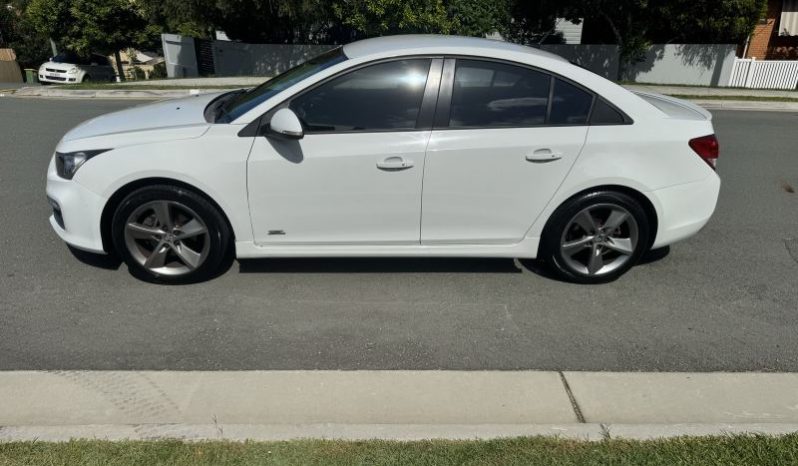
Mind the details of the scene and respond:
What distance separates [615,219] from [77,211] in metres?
3.62

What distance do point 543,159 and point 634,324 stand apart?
3.99 ft

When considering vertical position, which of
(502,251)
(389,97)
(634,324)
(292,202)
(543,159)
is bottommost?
(634,324)

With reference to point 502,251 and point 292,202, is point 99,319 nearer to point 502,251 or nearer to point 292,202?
point 292,202

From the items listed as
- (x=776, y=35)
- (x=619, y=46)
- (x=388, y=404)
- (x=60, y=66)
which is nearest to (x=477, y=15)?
(x=619, y=46)

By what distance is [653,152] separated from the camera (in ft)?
13.7

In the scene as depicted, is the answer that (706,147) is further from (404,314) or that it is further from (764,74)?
(764,74)

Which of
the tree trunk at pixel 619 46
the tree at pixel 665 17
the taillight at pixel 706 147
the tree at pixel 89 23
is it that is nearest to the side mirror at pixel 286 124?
the taillight at pixel 706 147

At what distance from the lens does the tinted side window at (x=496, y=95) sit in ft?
13.3

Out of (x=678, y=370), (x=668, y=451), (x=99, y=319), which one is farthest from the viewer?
(x=99, y=319)

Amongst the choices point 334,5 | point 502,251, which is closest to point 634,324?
point 502,251

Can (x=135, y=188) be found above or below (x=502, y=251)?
above

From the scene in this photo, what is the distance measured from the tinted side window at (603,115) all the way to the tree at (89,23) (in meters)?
25.5

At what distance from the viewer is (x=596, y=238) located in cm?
437

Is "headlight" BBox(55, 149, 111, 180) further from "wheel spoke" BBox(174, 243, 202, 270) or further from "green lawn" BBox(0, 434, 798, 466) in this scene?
"green lawn" BBox(0, 434, 798, 466)
